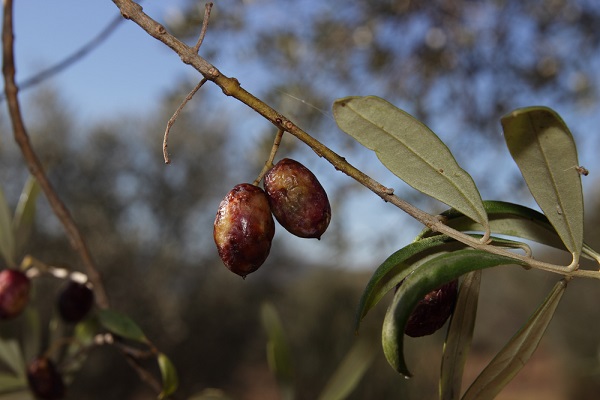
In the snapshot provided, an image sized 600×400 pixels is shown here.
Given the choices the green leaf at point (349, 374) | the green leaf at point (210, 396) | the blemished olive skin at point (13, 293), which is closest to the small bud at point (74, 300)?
the blemished olive skin at point (13, 293)

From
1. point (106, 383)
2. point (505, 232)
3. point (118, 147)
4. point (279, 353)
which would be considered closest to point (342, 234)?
point (279, 353)

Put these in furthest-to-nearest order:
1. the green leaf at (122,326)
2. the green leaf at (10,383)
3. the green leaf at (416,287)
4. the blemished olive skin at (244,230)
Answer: the green leaf at (10,383) → the green leaf at (122,326) → the blemished olive skin at (244,230) → the green leaf at (416,287)

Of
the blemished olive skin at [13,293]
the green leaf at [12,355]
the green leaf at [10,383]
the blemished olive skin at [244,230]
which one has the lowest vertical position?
the green leaf at [10,383]

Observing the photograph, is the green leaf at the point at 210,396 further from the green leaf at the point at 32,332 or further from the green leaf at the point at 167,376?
the green leaf at the point at 32,332

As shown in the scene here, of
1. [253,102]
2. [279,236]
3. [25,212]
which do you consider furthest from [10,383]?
[279,236]

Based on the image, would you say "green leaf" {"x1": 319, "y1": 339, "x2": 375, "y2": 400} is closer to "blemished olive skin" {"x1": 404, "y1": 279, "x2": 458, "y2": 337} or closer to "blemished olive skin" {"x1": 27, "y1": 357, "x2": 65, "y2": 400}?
"blemished olive skin" {"x1": 27, "y1": 357, "x2": 65, "y2": 400}

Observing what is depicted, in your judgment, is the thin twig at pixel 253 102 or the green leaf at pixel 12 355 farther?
the green leaf at pixel 12 355
